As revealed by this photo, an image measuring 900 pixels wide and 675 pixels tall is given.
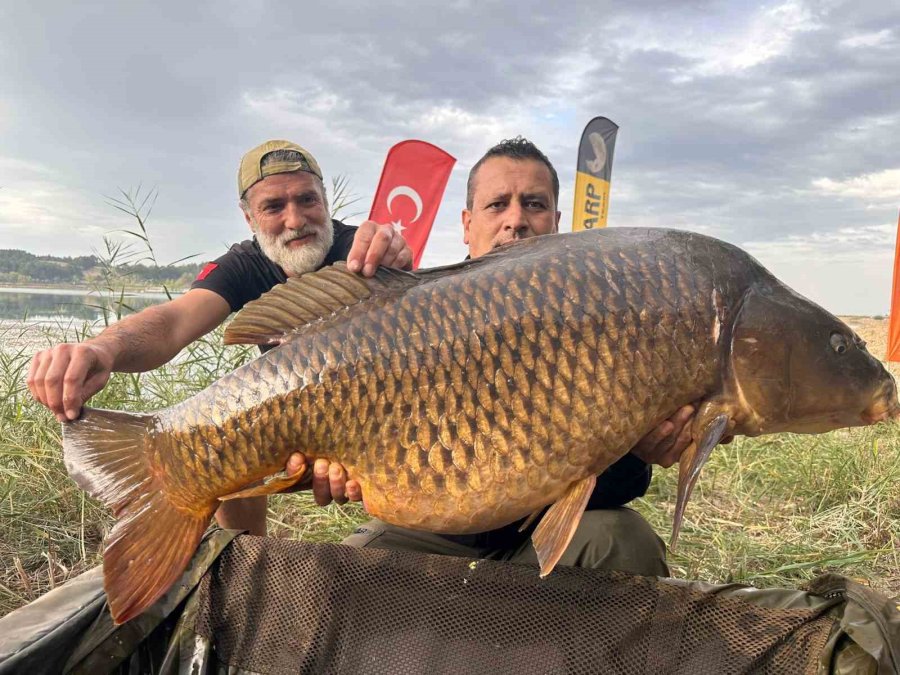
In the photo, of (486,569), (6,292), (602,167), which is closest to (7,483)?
(486,569)

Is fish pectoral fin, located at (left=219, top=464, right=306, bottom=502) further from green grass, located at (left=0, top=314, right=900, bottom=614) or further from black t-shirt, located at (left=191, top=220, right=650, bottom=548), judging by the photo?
green grass, located at (left=0, top=314, right=900, bottom=614)

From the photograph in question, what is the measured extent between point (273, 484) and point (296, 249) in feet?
4.74

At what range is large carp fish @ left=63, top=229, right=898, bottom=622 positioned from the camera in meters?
1.24

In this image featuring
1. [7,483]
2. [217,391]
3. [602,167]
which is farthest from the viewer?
[602,167]

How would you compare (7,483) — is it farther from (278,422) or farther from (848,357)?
(848,357)

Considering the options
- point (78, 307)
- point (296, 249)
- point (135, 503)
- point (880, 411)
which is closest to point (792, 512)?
point (880, 411)

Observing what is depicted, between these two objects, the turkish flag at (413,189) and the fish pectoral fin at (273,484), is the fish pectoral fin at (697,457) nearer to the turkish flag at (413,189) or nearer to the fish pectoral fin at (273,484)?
the fish pectoral fin at (273,484)

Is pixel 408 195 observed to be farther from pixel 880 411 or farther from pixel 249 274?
pixel 880 411

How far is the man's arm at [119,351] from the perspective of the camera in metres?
1.41

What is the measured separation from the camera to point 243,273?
8.39 ft

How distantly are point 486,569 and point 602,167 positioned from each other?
20.6 feet

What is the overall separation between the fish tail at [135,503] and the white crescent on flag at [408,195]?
4.69 m

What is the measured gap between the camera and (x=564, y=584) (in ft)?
4.41

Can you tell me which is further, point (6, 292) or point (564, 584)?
point (6, 292)
